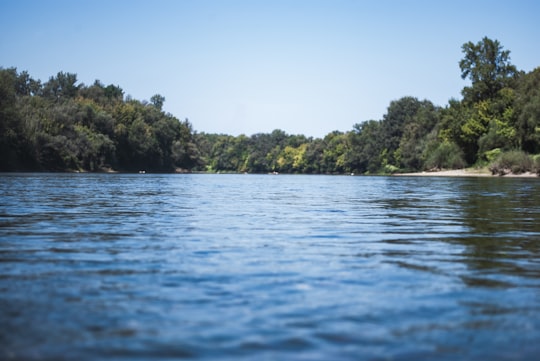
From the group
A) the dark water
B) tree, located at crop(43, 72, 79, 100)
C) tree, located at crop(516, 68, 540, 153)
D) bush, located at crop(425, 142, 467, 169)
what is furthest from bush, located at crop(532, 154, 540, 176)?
tree, located at crop(43, 72, 79, 100)

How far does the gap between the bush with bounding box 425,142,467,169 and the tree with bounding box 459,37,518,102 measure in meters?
11.5

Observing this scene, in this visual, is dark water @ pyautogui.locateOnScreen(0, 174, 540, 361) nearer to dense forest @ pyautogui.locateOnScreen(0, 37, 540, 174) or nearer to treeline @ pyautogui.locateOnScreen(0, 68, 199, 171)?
dense forest @ pyautogui.locateOnScreen(0, 37, 540, 174)

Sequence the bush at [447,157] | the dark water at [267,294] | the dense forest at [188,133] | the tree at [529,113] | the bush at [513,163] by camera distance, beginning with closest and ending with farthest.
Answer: the dark water at [267,294], the bush at [513,163], the tree at [529,113], the dense forest at [188,133], the bush at [447,157]

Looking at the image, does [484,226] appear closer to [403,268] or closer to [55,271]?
[403,268]

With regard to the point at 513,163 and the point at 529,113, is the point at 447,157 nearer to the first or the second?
the point at 529,113

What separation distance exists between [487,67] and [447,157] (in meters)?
18.1

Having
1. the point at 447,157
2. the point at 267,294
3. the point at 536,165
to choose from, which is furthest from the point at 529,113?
the point at 267,294

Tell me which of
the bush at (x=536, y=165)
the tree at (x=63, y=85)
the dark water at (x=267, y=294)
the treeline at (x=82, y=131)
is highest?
the tree at (x=63, y=85)

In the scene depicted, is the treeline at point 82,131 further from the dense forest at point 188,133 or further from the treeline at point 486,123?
the treeline at point 486,123

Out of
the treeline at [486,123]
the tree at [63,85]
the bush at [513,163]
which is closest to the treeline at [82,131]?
the tree at [63,85]

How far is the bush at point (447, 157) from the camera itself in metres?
113

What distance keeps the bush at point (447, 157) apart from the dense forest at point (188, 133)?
0.65 feet

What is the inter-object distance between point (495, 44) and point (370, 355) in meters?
115

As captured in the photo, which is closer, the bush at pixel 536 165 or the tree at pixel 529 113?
the bush at pixel 536 165
